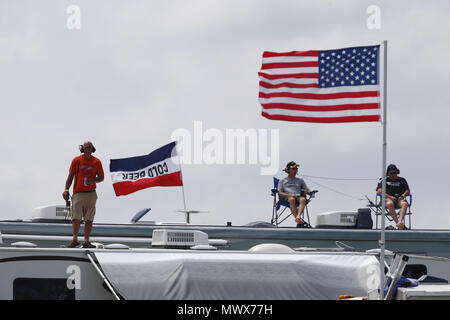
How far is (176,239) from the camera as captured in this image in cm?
1627

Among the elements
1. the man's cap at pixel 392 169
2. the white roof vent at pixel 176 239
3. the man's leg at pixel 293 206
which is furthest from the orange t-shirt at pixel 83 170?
the man's cap at pixel 392 169

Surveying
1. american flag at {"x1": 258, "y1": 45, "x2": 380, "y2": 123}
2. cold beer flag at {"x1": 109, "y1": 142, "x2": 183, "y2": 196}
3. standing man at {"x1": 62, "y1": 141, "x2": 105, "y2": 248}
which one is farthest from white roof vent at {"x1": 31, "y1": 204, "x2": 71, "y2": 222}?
american flag at {"x1": 258, "y1": 45, "x2": 380, "y2": 123}

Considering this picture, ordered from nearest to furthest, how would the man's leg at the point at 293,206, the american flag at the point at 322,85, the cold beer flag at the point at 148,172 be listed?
the american flag at the point at 322,85
the man's leg at the point at 293,206
the cold beer flag at the point at 148,172

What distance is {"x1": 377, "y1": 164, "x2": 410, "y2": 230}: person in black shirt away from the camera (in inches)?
842

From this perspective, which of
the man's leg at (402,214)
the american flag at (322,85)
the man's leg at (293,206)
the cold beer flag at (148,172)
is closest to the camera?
the american flag at (322,85)

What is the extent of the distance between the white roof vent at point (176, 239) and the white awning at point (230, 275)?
1284 millimetres

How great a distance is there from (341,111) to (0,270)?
5.92 meters

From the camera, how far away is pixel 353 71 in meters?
16.1

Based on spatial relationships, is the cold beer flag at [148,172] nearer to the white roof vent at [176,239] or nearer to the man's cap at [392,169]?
the man's cap at [392,169]

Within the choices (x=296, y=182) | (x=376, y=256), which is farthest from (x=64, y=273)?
(x=296, y=182)

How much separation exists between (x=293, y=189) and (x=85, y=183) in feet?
20.8

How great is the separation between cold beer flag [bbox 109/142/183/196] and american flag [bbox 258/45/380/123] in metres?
7.33

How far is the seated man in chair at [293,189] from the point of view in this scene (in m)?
21.7
